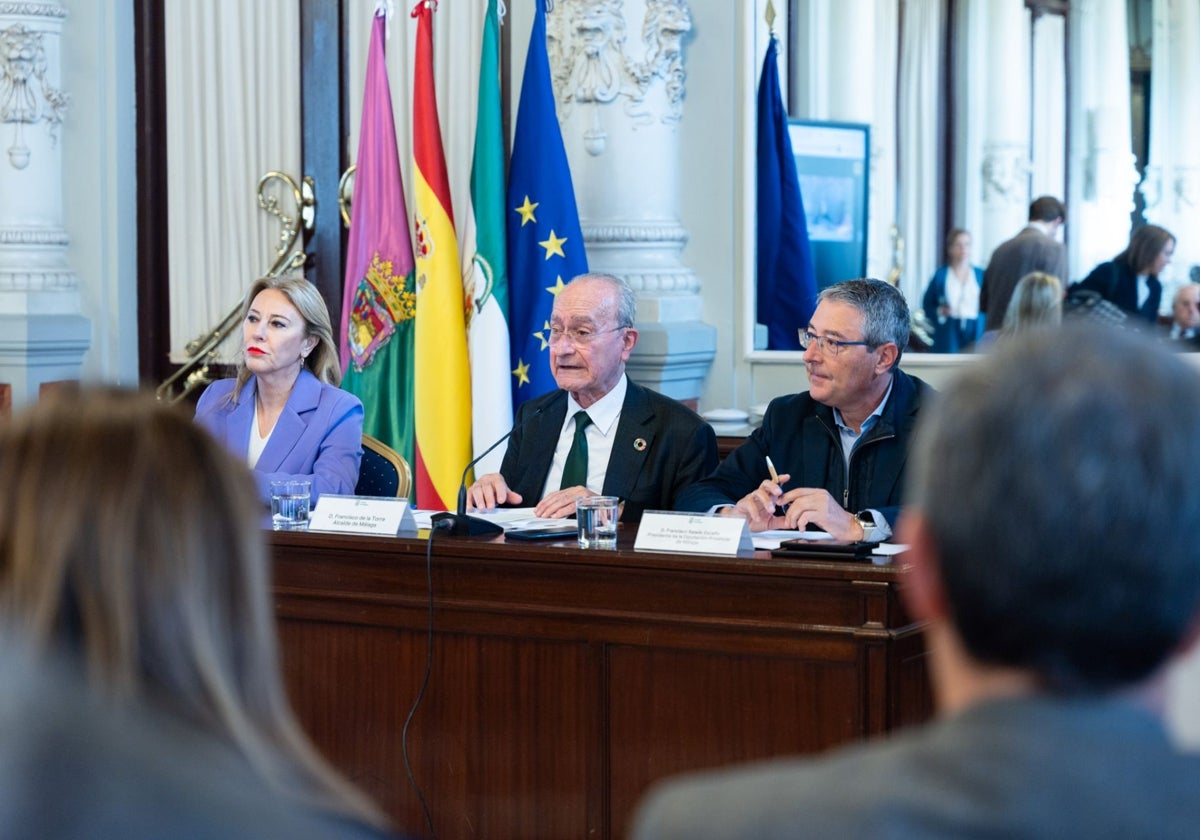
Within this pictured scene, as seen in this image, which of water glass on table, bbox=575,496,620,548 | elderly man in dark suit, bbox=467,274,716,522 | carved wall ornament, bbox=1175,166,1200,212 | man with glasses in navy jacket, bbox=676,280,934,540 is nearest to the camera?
water glass on table, bbox=575,496,620,548

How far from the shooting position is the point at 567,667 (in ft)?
10.0

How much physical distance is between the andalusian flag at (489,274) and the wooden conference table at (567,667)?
1.67m

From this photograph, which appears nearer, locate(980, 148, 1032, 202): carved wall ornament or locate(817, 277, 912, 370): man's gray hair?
locate(817, 277, 912, 370): man's gray hair

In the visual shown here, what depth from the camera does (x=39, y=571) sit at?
98 centimetres

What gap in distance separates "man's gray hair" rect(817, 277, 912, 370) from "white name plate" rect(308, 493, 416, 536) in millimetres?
1111

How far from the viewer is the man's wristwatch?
3.26 metres

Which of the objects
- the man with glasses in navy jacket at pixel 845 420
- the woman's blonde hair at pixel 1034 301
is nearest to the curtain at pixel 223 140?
the woman's blonde hair at pixel 1034 301

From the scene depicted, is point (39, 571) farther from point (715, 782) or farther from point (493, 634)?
point (493, 634)

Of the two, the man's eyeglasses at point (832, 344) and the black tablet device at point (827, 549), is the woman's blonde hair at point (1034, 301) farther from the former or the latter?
the black tablet device at point (827, 549)

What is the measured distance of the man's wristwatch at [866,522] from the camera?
3.26m

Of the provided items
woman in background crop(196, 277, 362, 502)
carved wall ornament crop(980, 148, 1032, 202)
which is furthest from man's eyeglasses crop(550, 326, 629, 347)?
carved wall ornament crop(980, 148, 1032, 202)

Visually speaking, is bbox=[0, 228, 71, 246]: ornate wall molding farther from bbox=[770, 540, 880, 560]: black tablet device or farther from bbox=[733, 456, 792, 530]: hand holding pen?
bbox=[770, 540, 880, 560]: black tablet device

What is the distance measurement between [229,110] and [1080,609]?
209 inches

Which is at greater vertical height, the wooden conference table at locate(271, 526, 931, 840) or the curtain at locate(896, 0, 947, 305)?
the curtain at locate(896, 0, 947, 305)
